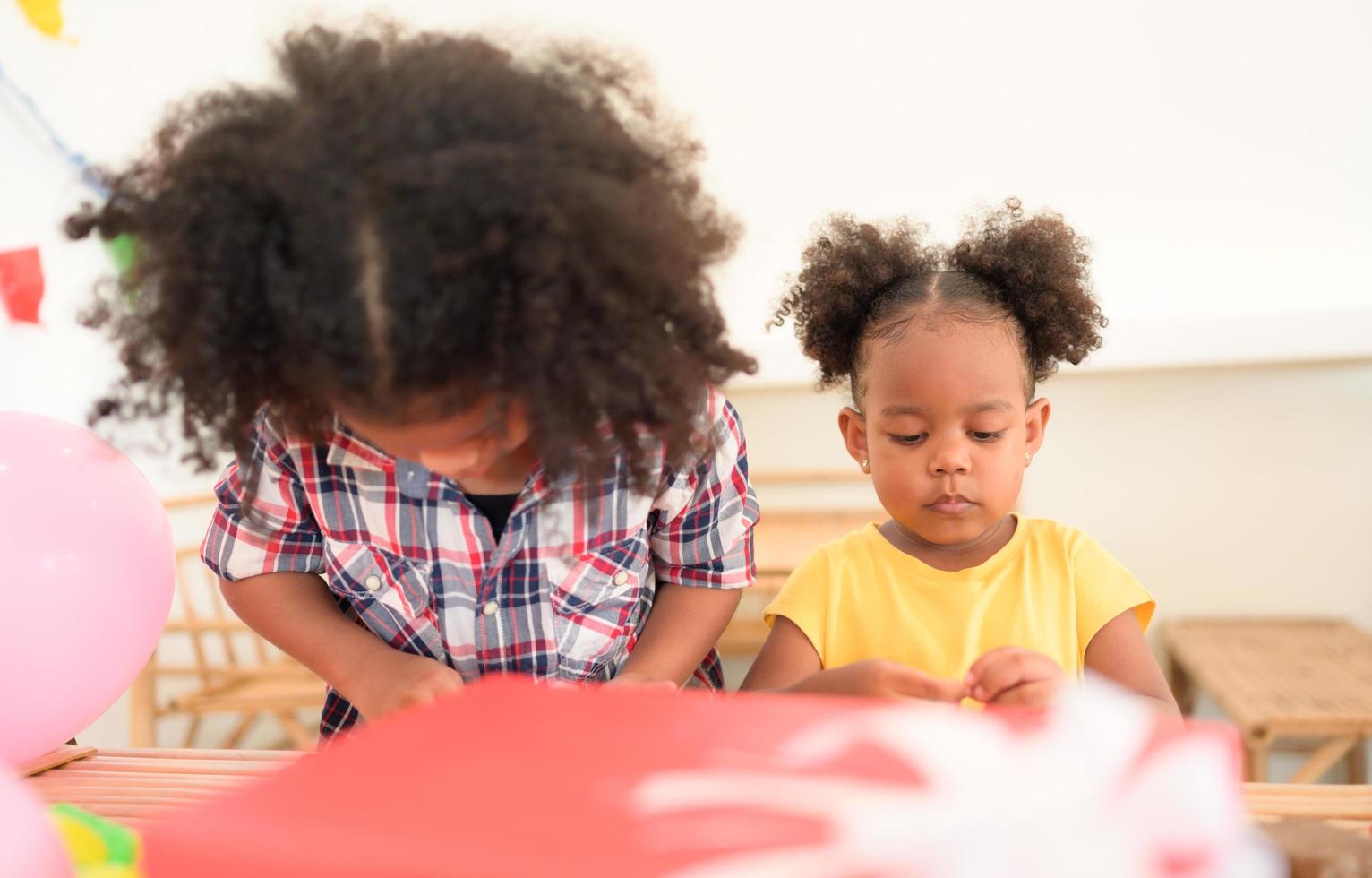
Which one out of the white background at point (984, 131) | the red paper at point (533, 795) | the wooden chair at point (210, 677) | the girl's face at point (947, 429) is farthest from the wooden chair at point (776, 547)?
the red paper at point (533, 795)

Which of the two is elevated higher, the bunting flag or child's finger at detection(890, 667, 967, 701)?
the bunting flag

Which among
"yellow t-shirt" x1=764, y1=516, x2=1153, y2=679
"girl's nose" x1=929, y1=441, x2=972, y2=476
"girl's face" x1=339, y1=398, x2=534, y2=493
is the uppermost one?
"girl's face" x1=339, y1=398, x2=534, y2=493

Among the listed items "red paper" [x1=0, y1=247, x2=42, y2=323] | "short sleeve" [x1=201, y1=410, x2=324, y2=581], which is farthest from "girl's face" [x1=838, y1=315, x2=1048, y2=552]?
"red paper" [x1=0, y1=247, x2=42, y2=323]

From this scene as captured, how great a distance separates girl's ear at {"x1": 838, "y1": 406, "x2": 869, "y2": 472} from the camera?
0.96 m

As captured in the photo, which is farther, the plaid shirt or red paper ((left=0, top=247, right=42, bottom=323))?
red paper ((left=0, top=247, right=42, bottom=323))

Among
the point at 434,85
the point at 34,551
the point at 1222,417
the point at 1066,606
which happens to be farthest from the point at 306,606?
the point at 1222,417

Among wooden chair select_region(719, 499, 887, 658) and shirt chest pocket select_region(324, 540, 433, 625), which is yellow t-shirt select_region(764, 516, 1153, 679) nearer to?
shirt chest pocket select_region(324, 540, 433, 625)

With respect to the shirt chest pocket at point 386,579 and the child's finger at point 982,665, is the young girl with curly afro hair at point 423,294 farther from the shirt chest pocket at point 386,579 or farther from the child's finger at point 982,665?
the child's finger at point 982,665

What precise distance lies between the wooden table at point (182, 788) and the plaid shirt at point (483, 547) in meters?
0.14

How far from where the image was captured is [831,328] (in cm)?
102

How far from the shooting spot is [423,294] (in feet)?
1.76

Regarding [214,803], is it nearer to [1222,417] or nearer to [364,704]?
[364,704]

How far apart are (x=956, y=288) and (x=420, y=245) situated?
57cm

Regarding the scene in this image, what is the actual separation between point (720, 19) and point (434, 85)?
6.03ft
